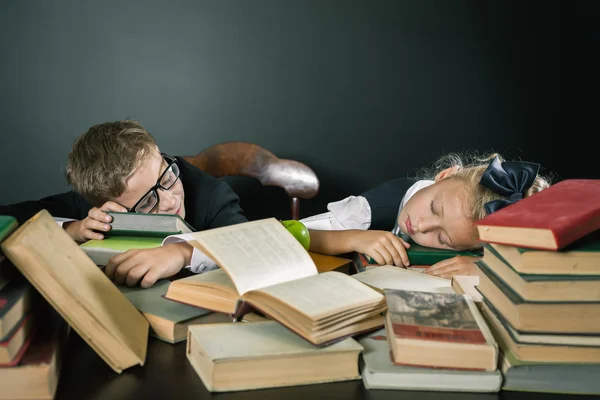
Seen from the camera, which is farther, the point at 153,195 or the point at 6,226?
the point at 153,195

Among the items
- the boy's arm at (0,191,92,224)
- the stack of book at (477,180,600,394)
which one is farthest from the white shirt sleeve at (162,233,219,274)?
the boy's arm at (0,191,92,224)

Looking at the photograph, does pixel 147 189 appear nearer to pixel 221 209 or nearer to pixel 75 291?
pixel 221 209

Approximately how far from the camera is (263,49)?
2.91 m

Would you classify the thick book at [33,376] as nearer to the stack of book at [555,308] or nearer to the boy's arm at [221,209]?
the stack of book at [555,308]

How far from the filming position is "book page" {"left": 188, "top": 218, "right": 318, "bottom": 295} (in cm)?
83

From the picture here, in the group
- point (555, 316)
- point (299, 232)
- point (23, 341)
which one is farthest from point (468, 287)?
point (23, 341)

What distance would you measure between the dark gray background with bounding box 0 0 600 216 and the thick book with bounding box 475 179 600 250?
2201 mm

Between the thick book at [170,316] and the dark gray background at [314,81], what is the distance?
82.0 inches

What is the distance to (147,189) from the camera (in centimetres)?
165

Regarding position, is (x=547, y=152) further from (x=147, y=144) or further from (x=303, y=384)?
(x=303, y=384)

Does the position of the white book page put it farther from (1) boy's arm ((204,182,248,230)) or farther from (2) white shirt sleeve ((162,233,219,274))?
(1) boy's arm ((204,182,248,230))

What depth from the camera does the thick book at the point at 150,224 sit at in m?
1.29

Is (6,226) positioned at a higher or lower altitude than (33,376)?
higher

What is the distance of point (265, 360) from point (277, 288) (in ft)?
0.38
